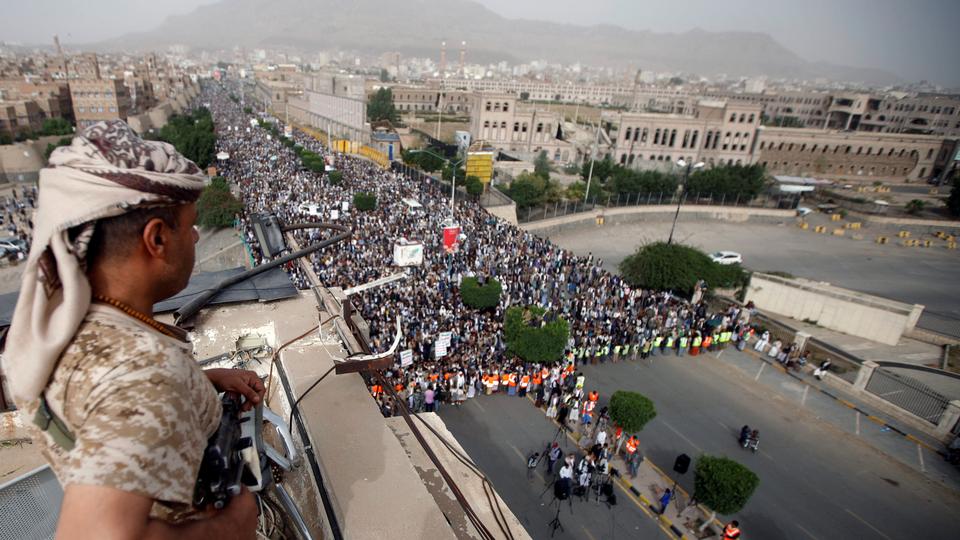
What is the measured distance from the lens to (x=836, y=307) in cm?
2080

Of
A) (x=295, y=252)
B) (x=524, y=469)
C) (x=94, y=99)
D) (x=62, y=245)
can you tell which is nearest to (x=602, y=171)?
(x=524, y=469)

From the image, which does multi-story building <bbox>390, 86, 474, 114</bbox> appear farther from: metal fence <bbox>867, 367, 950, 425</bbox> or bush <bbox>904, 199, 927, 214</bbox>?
metal fence <bbox>867, 367, 950, 425</bbox>

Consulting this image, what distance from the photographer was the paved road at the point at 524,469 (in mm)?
9359

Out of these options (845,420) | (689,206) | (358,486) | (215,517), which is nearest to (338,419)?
(358,486)

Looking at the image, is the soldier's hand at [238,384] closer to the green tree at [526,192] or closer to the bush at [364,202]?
the bush at [364,202]

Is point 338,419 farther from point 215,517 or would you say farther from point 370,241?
point 370,241

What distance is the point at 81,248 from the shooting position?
121cm

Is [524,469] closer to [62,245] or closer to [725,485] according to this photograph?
[725,485]

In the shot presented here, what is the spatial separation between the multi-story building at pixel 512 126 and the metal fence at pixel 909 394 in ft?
141

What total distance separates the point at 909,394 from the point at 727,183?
2889cm

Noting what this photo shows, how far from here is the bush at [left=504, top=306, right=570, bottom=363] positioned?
1315 centimetres

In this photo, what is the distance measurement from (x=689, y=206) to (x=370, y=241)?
2977 centimetres

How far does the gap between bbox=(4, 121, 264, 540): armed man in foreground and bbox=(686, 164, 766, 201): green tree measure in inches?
1710

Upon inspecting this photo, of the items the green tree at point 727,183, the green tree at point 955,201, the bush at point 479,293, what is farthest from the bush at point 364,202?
the green tree at point 955,201
